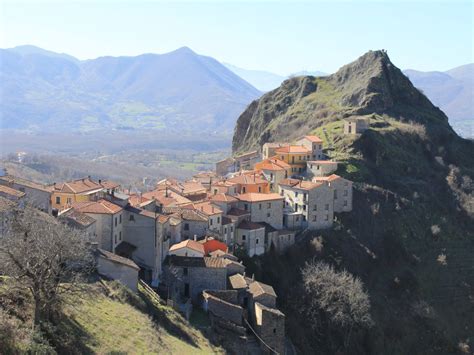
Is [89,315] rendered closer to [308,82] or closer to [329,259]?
[329,259]

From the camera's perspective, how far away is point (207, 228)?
2314 inches

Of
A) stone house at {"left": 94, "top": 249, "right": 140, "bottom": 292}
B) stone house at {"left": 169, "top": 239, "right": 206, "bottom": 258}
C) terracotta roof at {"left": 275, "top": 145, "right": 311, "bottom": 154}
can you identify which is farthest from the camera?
terracotta roof at {"left": 275, "top": 145, "right": 311, "bottom": 154}

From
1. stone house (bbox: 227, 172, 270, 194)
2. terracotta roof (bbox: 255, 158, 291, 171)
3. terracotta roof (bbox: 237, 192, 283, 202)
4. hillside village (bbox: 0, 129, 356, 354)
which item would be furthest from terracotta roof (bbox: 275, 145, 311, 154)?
terracotta roof (bbox: 237, 192, 283, 202)

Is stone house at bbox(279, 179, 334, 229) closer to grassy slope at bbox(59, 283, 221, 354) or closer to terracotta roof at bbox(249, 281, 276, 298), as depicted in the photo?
terracotta roof at bbox(249, 281, 276, 298)

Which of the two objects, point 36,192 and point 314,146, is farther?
point 314,146

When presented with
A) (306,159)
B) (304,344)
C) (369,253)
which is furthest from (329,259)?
(306,159)

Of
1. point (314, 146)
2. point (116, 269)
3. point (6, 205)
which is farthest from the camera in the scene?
point (314, 146)

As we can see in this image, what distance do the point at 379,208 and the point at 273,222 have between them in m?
18.8

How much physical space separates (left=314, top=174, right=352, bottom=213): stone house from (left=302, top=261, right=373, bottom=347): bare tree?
627 inches

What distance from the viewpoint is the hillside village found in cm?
4691

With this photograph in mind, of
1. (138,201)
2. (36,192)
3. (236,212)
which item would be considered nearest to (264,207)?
(236,212)

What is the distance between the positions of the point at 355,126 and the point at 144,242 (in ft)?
170

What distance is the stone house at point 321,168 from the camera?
268 feet

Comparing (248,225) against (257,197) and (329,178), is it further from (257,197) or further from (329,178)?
(329,178)
